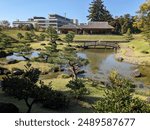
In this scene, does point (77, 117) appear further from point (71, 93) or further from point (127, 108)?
point (71, 93)

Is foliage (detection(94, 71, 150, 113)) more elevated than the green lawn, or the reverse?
foliage (detection(94, 71, 150, 113))

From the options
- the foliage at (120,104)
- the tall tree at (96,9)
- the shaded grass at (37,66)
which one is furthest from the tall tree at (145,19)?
the foliage at (120,104)

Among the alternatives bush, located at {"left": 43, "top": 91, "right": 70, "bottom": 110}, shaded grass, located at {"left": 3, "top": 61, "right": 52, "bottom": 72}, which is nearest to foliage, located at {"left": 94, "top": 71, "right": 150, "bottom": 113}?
bush, located at {"left": 43, "top": 91, "right": 70, "bottom": 110}

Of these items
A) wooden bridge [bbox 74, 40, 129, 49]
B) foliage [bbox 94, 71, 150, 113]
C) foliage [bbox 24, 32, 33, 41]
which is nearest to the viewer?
foliage [bbox 94, 71, 150, 113]

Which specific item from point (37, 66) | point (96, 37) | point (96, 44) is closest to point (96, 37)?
point (96, 37)

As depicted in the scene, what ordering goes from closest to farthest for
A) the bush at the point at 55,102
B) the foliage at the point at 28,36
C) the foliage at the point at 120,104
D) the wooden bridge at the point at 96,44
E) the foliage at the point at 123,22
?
the foliage at the point at 120,104 → the bush at the point at 55,102 → the foliage at the point at 123,22 → the wooden bridge at the point at 96,44 → the foliage at the point at 28,36

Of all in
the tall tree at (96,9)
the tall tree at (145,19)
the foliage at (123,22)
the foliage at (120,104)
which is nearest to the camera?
the foliage at (120,104)

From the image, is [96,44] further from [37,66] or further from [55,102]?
[55,102]

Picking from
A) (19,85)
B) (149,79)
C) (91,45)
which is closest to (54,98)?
(19,85)

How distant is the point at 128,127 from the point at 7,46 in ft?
140

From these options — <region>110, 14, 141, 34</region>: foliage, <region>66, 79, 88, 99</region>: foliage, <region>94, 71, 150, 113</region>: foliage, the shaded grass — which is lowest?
the shaded grass

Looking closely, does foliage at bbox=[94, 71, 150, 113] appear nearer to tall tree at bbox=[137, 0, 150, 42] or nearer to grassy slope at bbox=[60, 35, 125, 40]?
tall tree at bbox=[137, 0, 150, 42]

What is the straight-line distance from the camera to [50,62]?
1378 inches

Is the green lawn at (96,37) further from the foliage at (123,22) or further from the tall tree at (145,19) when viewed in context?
the foliage at (123,22)
